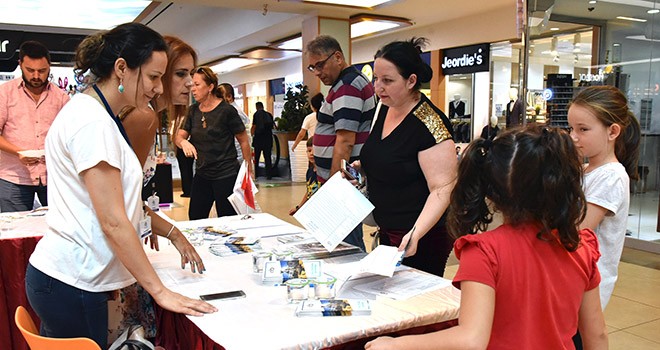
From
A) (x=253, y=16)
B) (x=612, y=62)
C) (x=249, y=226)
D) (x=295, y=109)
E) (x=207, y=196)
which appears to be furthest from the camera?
(x=253, y=16)

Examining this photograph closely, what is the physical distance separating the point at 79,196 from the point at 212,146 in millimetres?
2343

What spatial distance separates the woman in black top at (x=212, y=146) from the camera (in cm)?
370

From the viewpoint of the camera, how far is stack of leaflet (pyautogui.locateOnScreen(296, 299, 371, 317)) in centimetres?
145

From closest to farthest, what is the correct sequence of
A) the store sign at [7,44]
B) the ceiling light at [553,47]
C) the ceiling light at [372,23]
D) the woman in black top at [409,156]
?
the woman in black top at [409,156] → the ceiling light at [553,47] → the store sign at [7,44] → the ceiling light at [372,23]

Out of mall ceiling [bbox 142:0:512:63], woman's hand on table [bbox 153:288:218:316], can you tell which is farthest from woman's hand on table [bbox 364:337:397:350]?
mall ceiling [bbox 142:0:512:63]

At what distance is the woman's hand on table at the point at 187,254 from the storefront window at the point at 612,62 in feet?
15.5

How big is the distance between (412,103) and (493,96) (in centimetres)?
985

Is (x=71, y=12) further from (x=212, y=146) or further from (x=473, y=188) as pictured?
(x=473, y=188)

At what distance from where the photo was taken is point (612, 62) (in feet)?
18.6

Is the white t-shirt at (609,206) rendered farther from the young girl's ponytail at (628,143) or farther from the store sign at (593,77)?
the store sign at (593,77)

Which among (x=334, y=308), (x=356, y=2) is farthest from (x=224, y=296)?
(x=356, y=2)

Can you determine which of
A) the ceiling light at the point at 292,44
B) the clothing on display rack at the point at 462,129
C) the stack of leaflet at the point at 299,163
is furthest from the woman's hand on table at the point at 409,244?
the clothing on display rack at the point at 462,129

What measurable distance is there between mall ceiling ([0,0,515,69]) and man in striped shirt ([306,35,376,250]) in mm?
4722

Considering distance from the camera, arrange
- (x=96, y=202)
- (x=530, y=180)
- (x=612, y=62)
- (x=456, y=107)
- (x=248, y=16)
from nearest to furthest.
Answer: (x=530, y=180) → (x=96, y=202) → (x=612, y=62) → (x=248, y=16) → (x=456, y=107)
